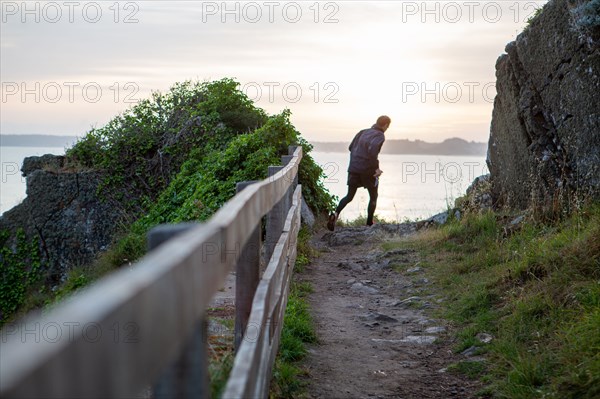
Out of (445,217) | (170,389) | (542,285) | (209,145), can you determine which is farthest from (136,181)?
(170,389)

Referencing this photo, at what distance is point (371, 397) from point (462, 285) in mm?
Answer: 3321

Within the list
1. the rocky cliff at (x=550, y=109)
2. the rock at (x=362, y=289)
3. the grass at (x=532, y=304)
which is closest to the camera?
the grass at (x=532, y=304)

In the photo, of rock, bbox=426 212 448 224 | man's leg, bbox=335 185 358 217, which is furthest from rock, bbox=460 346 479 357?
man's leg, bbox=335 185 358 217

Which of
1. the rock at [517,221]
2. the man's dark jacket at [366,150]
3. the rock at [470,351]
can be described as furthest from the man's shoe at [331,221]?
the rock at [470,351]

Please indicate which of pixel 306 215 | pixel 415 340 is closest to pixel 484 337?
pixel 415 340

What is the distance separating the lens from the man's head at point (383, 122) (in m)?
14.0

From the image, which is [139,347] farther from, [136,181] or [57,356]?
[136,181]

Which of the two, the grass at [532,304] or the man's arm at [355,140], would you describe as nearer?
the grass at [532,304]

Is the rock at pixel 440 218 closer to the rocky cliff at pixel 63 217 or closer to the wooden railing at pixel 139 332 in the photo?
the rocky cliff at pixel 63 217

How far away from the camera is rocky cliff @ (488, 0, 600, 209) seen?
851cm

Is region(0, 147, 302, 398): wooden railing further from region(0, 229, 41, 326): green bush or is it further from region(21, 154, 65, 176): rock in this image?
region(21, 154, 65, 176): rock

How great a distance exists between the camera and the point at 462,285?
7949 mm

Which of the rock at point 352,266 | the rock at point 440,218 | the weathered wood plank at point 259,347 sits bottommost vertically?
the rock at point 352,266

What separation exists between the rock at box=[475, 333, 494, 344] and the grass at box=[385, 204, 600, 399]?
0.17ft
